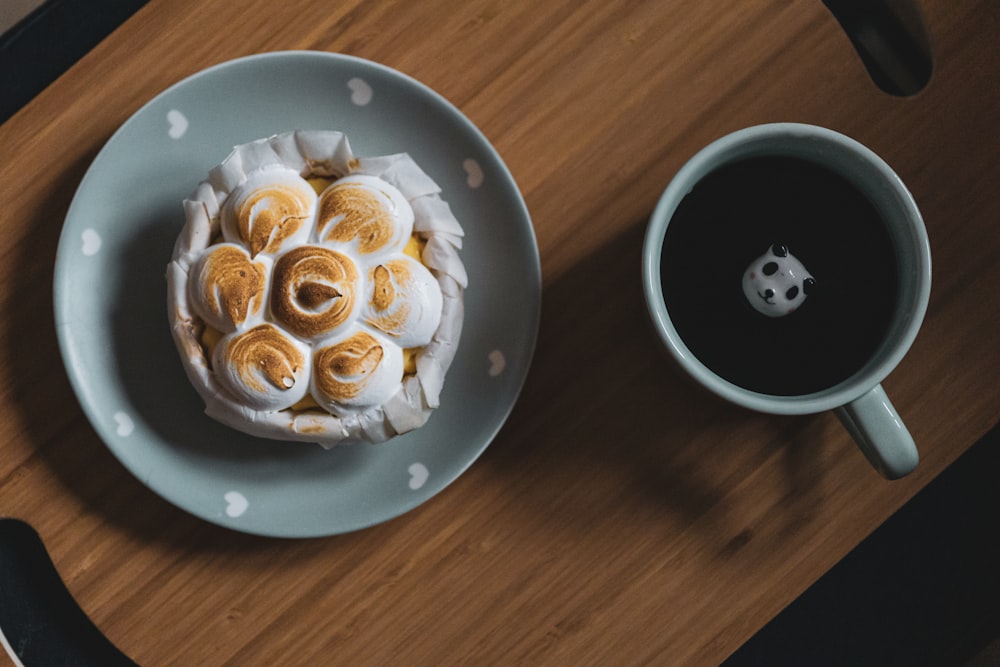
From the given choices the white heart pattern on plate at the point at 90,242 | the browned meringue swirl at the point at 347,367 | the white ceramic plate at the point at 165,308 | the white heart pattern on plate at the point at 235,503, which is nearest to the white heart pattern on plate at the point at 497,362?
the white ceramic plate at the point at 165,308

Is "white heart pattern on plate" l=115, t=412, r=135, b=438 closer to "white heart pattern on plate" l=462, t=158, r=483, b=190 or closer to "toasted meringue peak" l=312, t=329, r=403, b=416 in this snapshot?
"toasted meringue peak" l=312, t=329, r=403, b=416

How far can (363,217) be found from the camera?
62 cm

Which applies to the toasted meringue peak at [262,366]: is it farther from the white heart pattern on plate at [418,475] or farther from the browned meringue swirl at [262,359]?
the white heart pattern on plate at [418,475]

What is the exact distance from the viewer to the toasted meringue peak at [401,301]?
0.63 meters

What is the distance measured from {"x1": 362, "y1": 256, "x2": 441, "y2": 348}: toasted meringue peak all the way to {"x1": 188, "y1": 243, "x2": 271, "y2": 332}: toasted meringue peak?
80 millimetres

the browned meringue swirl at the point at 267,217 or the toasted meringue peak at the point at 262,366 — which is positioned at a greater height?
the browned meringue swirl at the point at 267,217

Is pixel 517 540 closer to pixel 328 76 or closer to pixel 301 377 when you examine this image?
pixel 301 377

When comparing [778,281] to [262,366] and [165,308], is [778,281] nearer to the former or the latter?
[262,366]

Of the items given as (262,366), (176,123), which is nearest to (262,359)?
(262,366)

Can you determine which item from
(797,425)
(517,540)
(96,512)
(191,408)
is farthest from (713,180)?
(96,512)

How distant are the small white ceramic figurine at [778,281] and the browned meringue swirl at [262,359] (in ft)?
1.12

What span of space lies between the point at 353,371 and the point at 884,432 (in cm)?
38

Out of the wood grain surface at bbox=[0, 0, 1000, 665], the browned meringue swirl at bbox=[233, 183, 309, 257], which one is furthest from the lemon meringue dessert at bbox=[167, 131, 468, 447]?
the wood grain surface at bbox=[0, 0, 1000, 665]

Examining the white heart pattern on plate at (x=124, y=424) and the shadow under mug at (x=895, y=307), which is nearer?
the shadow under mug at (x=895, y=307)
